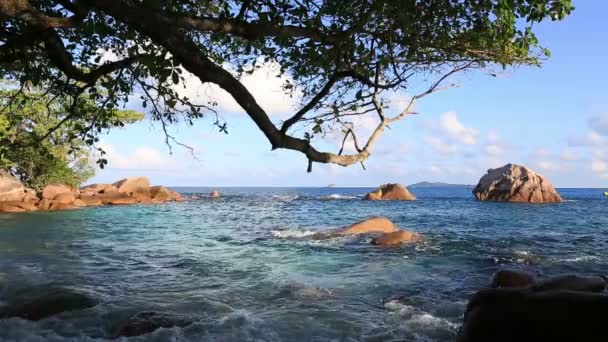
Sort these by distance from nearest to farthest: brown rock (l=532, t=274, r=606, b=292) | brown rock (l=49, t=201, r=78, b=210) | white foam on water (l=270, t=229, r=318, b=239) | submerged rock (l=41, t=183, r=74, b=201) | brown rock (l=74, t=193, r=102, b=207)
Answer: brown rock (l=532, t=274, r=606, b=292) → white foam on water (l=270, t=229, r=318, b=239) → brown rock (l=49, t=201, r=78, b=210) → submerged rock (l=41, t=183, r=74, b=201) → brown rock (l=74, t=193, r=102, b=207)

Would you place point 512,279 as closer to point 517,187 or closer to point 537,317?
point 537,317

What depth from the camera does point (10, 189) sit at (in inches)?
1288

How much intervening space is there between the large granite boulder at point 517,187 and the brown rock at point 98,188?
1472 inches

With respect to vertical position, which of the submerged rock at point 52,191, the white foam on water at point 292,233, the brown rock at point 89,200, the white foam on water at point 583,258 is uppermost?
the submerged rock at point 52,191

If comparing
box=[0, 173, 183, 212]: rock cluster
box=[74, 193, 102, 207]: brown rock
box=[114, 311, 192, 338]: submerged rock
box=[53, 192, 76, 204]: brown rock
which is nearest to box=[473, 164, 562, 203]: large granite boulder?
box=[0, 173, 183, 212]: rock cluster

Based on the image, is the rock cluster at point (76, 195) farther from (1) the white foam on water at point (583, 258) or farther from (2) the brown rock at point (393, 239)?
(1) the white foam on water at point (583, 258)

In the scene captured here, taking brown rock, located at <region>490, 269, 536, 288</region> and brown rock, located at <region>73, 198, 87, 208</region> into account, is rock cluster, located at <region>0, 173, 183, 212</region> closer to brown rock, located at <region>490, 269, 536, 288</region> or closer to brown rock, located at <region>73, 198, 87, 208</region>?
brown rock, located at <region>73, 198, 87, 208</region>

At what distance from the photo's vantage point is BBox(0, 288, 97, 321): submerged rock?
7.41 meters

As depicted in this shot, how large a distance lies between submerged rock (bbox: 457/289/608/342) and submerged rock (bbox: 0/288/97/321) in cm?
607

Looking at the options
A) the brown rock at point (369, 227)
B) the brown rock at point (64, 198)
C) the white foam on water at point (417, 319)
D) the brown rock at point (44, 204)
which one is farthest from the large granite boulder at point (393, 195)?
the white foam on water at point (417, 319)

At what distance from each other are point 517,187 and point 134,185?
37.0 metres

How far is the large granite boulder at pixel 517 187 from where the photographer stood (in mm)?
47562

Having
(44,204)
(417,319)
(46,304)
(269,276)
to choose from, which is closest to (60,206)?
(44,204)

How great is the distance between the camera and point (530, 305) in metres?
4.52
